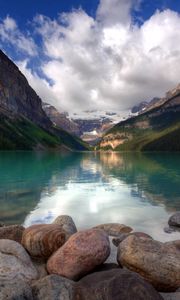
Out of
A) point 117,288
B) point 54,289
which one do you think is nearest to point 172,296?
point 117,288

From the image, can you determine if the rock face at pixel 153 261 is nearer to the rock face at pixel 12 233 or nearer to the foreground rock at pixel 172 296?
the foreground rock at pixel 172 296

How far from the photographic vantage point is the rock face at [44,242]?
1577cm

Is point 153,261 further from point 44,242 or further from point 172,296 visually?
point 44,242

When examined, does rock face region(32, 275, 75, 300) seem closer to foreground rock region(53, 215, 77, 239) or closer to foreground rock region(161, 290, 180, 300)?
foreground rock region(161, 290, 180, 300)

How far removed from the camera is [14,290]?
11.2 m

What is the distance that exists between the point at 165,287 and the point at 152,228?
16.3 m

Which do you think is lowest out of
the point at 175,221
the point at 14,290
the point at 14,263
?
the point at 175,221

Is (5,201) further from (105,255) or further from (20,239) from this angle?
(105,255)

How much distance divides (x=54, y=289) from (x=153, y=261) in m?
4.42

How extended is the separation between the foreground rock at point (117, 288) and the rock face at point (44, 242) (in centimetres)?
363

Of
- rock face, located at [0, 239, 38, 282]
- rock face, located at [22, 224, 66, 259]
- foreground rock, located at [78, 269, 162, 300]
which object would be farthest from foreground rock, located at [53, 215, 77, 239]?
foreground rock, located at [78, 269, 162, 300]

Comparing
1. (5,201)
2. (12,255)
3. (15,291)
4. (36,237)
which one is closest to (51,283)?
(15,291)

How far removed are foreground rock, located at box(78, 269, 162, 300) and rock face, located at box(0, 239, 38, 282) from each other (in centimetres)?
242

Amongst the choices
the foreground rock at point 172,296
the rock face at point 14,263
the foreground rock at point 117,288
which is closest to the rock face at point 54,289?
the foreground rock at point 117,288
